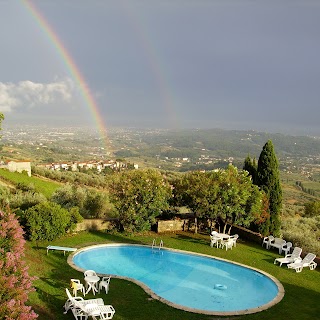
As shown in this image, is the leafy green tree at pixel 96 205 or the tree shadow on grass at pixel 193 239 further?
the leafy green tree at pixel 96 205

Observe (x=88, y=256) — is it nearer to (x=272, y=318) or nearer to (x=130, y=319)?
(x=130, y=319)

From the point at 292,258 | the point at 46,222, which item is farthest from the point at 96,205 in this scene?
the point at 292,258

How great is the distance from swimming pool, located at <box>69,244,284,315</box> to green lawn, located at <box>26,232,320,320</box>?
0.41m

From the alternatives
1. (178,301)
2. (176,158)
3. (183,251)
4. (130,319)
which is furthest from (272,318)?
(176,158)

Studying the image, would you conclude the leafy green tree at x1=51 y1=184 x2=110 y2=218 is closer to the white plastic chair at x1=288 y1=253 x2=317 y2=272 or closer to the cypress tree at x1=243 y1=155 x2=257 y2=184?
the cypress tree at x1=243 y1=155 x2=257 y2=184

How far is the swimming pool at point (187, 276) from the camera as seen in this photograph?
460 inches

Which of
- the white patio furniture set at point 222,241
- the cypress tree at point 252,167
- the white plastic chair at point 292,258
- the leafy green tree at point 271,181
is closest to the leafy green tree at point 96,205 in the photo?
the white patio furniture set at point 222,241

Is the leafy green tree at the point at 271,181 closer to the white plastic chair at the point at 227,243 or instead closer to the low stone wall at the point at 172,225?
the white plastic chair at the point at 227,243

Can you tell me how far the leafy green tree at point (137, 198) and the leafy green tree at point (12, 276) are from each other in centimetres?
1102

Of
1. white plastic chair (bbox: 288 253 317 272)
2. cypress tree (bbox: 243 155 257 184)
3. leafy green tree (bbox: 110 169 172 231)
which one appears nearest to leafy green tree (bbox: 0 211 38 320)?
white plastic chair (bbox: 288 253 317 272)

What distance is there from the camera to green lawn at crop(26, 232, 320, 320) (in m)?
9.73

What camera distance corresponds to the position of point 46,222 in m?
16.1

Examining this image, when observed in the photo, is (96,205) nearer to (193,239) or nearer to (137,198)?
(137,198)

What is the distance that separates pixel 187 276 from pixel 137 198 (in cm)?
532
